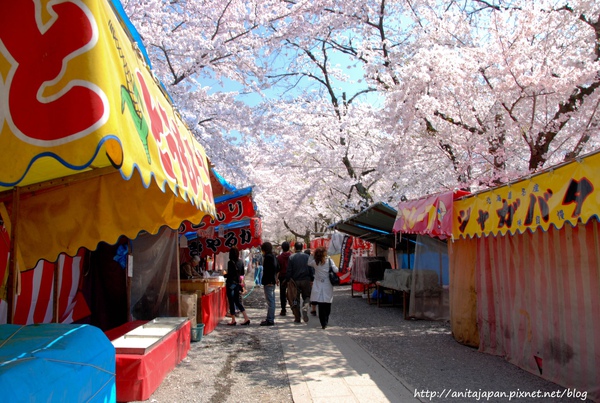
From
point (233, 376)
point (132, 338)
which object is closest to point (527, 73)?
point (233, 376)

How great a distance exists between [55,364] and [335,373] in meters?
4.34

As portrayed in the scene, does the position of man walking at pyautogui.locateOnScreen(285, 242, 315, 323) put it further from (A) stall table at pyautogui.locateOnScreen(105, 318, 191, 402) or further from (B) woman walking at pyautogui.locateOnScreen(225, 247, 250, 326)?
(A) stall table at pyautogui.locateOnScreen(105, 318, 191, 402)

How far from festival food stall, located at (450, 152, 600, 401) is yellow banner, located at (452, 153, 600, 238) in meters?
0.01

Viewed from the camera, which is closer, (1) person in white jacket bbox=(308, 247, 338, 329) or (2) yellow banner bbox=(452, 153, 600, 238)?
(2) yellow banner bbox=(452, 153, 600, 238)

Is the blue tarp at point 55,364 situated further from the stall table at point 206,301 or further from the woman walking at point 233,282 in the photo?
the woman walking at point 233,282

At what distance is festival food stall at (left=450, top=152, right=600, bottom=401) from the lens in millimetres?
4973

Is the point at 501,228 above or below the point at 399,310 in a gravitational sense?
above

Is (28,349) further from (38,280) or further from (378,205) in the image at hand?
(378,205)

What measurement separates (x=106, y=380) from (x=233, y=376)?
311 cm

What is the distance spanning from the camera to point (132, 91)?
8.75ft

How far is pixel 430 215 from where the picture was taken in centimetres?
882

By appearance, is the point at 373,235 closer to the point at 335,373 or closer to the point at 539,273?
the point at 335,373

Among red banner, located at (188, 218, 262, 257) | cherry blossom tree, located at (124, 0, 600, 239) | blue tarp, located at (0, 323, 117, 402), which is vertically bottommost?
blue tarp, located at (0, 323, 117, 402)

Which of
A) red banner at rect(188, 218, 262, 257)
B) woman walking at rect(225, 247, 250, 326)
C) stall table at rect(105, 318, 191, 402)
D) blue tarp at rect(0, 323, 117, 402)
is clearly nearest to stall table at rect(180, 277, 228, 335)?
woman walking at rect(225, 247, 250, 326)
